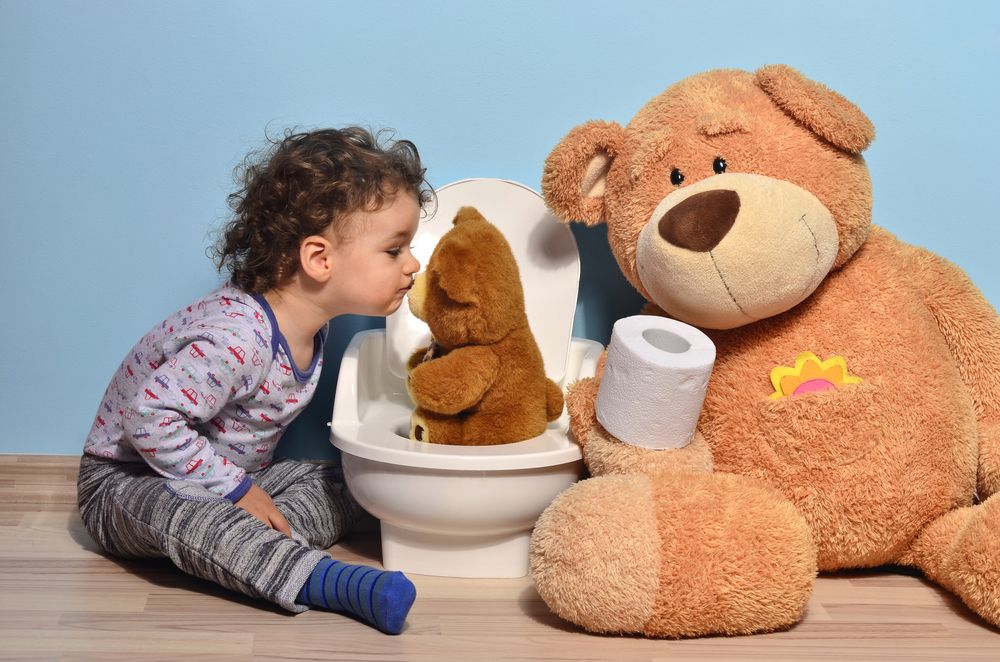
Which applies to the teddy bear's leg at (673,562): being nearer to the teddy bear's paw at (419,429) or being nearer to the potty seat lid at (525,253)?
the teddy bear's paw at (419,429)

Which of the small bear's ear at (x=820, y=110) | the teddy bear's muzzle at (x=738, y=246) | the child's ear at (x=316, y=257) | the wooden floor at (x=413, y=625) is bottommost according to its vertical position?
the wooden floor at (x=413, y=625)

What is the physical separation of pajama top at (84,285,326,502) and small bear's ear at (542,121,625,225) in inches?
15.7

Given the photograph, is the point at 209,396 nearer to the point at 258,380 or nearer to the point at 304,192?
the point at 258,380

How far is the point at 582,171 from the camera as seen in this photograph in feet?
4.20

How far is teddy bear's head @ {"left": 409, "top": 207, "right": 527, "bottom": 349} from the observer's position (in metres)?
1.19

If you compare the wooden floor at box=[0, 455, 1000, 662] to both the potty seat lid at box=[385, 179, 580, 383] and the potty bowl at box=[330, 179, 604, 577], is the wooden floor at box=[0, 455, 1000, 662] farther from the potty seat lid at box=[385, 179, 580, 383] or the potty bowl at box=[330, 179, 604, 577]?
the potty seat lid at box=[385, 179, 580, 383]

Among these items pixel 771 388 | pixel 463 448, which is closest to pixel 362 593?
pixel 463 448

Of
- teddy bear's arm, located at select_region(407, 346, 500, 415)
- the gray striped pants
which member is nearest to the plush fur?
teddy bear's arm, located at select_region(407, 346, 500, 415)

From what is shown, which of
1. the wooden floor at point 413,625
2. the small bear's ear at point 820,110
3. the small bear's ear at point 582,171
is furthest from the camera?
the small bear's ear at point 582,171

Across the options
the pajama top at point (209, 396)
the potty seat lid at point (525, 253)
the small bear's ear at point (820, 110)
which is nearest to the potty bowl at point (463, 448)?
the potty seat lid at point (525, 253)

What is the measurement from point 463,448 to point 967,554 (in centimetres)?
59

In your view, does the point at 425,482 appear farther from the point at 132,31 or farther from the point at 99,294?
the point at 132,31

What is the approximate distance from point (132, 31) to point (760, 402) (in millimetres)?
1009

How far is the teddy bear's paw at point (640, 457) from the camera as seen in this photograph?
1.16 metres
